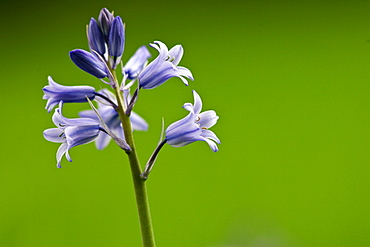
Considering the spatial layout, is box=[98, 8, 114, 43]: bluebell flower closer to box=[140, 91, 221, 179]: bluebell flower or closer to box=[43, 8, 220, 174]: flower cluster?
box=[43, 8, 220, 174]: flower cluster

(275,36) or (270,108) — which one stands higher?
(275,36)

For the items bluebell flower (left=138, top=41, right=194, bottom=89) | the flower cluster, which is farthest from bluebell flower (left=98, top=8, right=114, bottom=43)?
bluebell flower (left=138, top=41, right=194, bottom=89)

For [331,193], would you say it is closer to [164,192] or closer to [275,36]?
[164,192]

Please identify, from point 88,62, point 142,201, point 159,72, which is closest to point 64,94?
point 88,62

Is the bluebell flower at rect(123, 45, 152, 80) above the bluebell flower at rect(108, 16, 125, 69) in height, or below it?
below

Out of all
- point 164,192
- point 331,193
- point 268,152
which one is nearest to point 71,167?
point 164,192

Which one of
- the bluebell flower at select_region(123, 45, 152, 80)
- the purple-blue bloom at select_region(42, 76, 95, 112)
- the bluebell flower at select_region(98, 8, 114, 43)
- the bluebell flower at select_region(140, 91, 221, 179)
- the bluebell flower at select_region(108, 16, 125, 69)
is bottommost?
the bluebell flower at select_region(140, 91, 221, 179)

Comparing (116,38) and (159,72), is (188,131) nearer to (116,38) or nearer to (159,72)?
(159,72)
